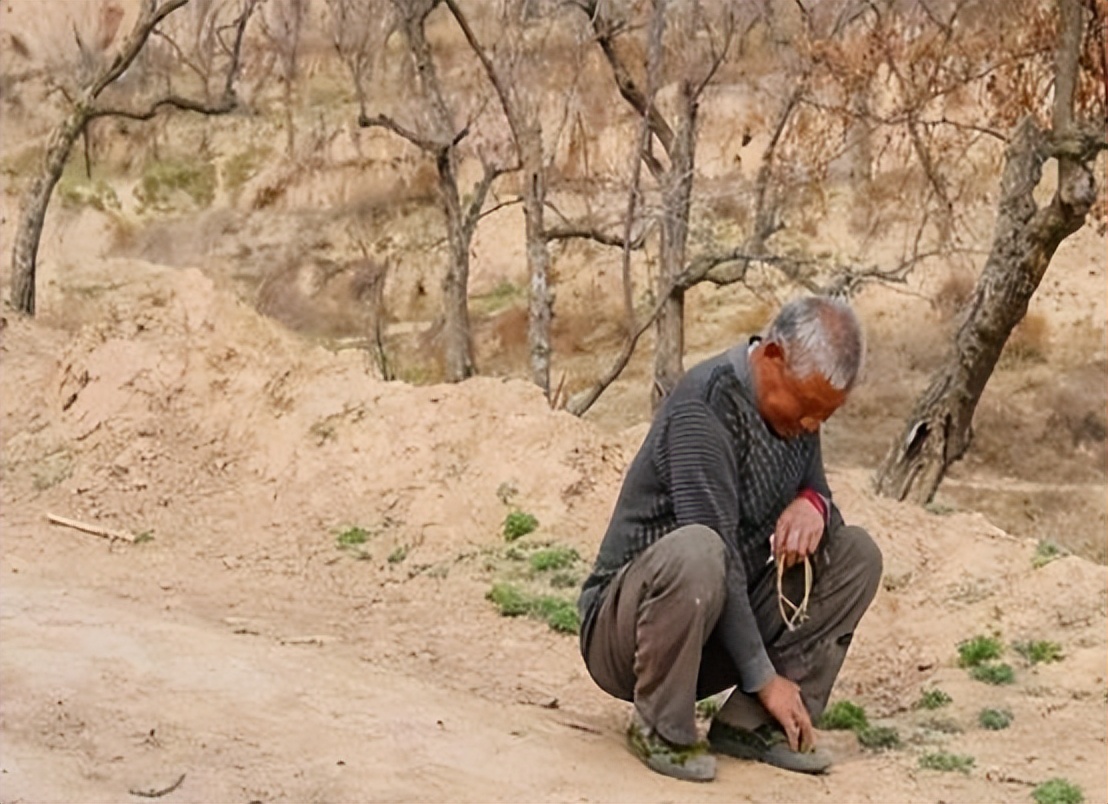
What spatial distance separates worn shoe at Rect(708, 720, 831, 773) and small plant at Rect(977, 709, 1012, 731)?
1021 millimetres

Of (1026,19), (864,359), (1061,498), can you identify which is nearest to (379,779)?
(864,359)

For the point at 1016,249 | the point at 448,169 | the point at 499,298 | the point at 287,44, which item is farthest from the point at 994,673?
the point at 287,44

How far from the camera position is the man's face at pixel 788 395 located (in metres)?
3.70

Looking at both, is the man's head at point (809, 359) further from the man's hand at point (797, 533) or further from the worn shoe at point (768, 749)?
the worn shoe at point (768, 749)

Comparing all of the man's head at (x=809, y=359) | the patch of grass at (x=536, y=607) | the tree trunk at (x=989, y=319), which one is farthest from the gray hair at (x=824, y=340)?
the tree trunk at (x=989, y=319)

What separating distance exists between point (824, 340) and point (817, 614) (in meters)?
0.94

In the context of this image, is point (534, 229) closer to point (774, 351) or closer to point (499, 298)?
point (774, 351)

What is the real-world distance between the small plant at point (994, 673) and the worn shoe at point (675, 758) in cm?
188

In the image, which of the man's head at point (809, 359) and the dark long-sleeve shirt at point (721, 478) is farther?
the dark long-sleeve shirt at point (721, 478)

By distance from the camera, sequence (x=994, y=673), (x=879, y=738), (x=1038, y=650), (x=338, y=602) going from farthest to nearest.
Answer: (x=338, y=602) → (x=1038, y=650) → (x=994, y=673) → (x=879, y=738)

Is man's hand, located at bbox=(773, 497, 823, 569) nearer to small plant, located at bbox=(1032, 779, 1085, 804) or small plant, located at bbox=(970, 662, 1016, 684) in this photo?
small plant, located at bbox=(1032, 779, 1085, 804)

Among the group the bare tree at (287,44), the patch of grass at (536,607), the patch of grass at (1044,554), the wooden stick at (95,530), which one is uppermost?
the bare tree at (287,44)

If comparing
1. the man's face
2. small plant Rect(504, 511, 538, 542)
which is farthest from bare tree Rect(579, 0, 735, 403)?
the man's face

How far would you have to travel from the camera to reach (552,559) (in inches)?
260
